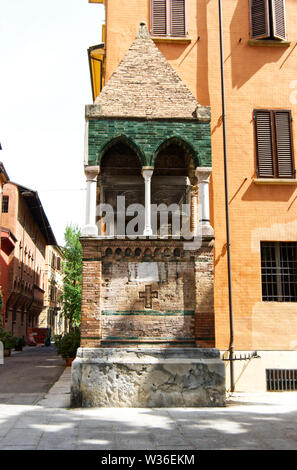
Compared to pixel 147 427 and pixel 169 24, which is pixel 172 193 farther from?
pixel 147 427

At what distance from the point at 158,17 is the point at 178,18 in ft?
1.99

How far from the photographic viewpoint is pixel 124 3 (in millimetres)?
14211

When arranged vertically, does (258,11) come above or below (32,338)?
above

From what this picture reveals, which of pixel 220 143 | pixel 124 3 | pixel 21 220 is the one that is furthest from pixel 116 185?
pixel 21 220

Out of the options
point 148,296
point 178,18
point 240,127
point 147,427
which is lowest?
point 147,427

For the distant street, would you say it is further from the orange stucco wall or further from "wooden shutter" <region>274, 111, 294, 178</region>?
"wooden shutter" <region>274, 111, 294, 178</region>

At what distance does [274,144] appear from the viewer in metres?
13.4

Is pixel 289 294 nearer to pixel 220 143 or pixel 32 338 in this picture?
pixel 220 143

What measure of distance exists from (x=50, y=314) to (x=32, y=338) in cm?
2018

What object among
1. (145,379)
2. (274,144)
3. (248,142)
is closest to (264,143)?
(274,144)

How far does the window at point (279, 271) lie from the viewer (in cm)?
1278

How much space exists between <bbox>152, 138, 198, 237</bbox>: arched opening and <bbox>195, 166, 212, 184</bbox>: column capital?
1331 mm

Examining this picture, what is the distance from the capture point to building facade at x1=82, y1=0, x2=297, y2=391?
40.9 ft
